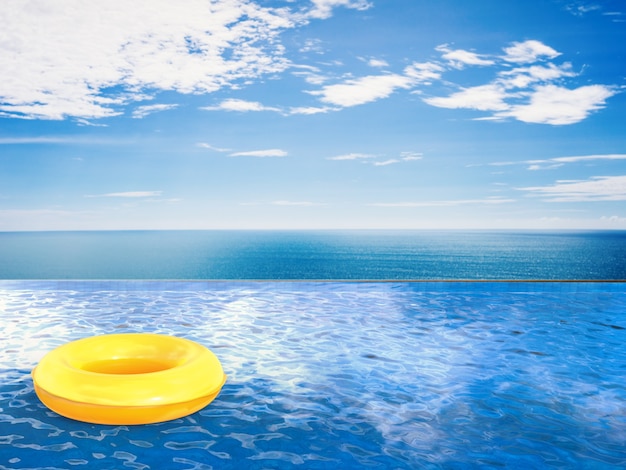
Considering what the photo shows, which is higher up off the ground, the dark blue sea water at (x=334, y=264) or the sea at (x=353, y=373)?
the sea at (x=353, y=373)

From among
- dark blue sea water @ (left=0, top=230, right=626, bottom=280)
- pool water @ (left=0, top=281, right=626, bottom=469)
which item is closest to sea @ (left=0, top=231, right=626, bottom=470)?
pool water @ (left=0, top=281, right=626, bottom=469)

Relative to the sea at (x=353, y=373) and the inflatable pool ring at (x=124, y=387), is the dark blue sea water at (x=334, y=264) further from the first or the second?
the inflatable pool ring at (x=124, y=387)

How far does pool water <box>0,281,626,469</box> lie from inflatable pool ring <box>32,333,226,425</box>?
0.07 metres

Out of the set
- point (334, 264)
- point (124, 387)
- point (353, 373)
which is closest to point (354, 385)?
point (353, 373)

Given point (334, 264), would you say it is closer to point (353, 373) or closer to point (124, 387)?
point (353, 373)

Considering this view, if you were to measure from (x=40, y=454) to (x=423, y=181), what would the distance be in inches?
2453

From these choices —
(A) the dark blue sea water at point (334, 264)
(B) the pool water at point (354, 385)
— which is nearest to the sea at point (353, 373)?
(B) the pool water at point (354, 385)

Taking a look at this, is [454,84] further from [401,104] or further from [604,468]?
[604,468]

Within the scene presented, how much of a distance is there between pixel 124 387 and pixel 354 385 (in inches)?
53.1

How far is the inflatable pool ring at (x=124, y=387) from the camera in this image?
9.07 ft

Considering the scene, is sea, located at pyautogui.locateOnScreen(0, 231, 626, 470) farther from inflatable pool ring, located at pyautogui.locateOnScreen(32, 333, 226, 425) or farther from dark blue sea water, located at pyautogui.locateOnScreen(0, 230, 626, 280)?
dark blue sea water, located at pyautogui.locateOnScreen(0, 230, 626, 280)

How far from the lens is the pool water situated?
254 centimetres

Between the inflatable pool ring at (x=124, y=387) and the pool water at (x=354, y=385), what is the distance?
Result: 0.22 feet

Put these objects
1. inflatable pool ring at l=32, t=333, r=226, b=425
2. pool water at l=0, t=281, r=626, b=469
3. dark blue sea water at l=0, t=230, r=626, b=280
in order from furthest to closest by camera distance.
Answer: dark blue sea water at l=0, t=230, r=626, b=280, inflatable pool ring at l=32, t=333, r=226, b=425, pool water at l=0, t=281, r=626, b=469
